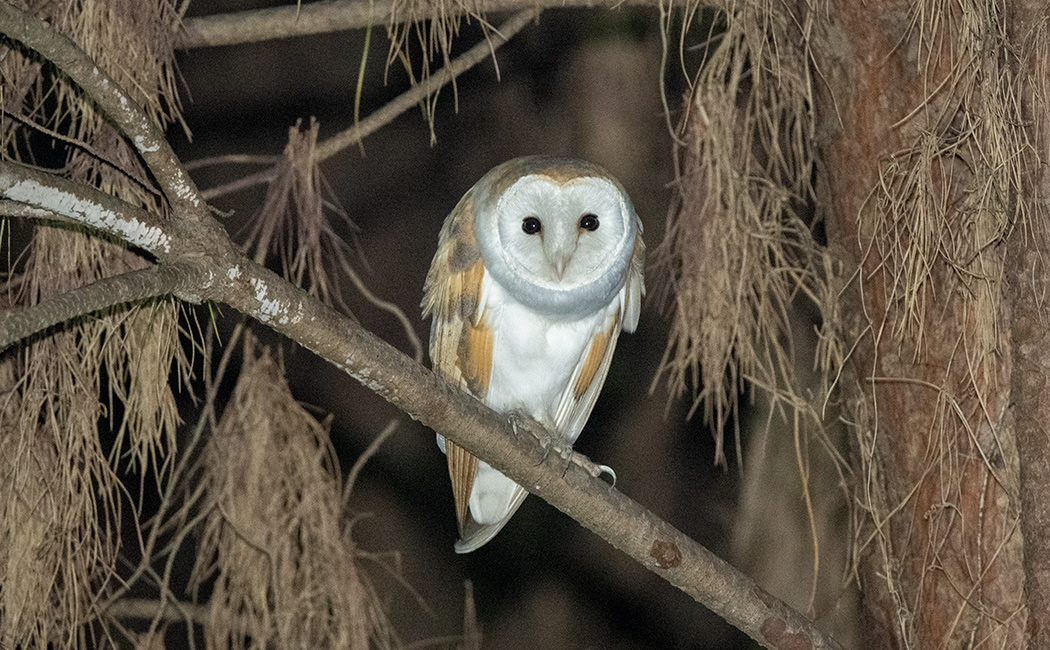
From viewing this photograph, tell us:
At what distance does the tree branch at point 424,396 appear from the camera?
1.08m

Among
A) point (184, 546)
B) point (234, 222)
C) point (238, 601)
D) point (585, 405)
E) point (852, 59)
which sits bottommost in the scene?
A: point (184, 546)

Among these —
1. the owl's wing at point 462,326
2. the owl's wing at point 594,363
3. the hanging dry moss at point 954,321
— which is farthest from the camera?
the owl's wing at point 594,363

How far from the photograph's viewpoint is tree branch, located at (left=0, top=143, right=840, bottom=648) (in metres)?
1.08

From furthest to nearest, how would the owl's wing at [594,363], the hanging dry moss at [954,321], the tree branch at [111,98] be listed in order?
the owl's wing at [594,363], the hanging dry moss at [954,321], the tree branch at [111,98]

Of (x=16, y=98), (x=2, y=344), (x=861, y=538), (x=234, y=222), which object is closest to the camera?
(x=2, y=344)

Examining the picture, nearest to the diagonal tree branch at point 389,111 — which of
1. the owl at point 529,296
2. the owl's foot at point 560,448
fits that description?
the owl at point 529,296

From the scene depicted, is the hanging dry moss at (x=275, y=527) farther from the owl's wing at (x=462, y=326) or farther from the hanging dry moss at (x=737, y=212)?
the hanging dry moss at (x=737, y=212)

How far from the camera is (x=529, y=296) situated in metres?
1.67

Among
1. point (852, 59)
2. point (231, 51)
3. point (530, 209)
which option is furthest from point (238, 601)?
point (231, 51)

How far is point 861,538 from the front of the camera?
1841mm

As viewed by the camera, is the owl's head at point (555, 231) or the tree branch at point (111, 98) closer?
A: the tree branch at point (111, 98)

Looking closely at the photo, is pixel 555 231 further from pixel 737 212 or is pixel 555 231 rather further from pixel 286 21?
pixel 286 21

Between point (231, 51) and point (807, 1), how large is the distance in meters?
1.68

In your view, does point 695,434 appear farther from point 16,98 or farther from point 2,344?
point 2,344
